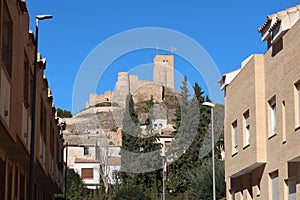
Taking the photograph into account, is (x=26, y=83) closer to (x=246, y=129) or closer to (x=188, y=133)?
(x=246, y=129)

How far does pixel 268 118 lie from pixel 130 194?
4771 centimetres

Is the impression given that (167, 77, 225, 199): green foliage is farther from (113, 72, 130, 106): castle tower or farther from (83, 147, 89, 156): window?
(83, 147, 89, 156): window

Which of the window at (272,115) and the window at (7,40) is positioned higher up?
the window at (7,40)

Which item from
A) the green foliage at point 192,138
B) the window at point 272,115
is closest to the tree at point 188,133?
the green foliage at point 192,138

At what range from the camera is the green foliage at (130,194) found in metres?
72.2

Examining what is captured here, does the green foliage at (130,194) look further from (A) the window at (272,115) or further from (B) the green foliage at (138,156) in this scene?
(A) the window at (272,115)

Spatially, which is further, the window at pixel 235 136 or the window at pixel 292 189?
the window at pixel 235 136

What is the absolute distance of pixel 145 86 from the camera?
132000 mm

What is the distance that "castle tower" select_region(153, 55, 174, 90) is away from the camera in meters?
112

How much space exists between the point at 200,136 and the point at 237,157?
4767 cm

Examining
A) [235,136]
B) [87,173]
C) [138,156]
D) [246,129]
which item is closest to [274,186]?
[246,129]

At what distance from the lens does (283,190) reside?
23.6 m

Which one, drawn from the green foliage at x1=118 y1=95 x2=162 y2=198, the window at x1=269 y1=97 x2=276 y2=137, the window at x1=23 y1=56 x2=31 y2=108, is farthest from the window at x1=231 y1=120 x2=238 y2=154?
the green foliage at x1=118 y1=95 x2=162 y2=198

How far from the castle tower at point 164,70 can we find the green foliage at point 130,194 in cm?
3746
